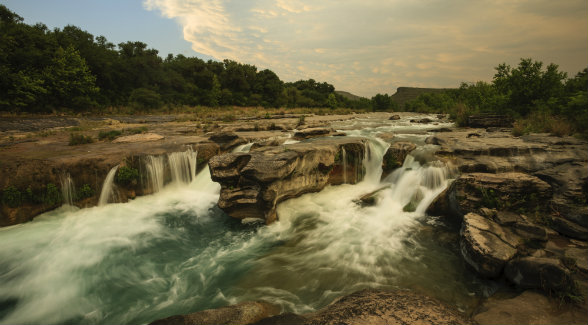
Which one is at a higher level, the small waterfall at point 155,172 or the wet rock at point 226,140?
the wet rock at point 226,140

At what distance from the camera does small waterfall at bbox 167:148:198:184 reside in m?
11.5

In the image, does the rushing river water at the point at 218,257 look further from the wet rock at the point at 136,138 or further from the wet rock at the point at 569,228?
the wet rock at the point at 136,138

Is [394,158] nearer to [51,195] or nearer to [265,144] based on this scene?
[265,144]

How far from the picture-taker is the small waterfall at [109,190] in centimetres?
975

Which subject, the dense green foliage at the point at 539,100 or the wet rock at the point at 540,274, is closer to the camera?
the wet rock at the point at 540,274

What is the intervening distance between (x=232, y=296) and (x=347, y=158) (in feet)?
26.6

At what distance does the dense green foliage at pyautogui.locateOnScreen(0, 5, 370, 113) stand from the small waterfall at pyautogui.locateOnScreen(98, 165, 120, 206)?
25624 mm

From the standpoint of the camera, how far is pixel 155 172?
11.0 m

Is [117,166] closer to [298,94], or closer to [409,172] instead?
[409,172]

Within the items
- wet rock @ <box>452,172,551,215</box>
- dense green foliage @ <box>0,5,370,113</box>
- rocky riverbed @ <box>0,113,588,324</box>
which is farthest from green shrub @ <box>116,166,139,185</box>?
dense green foliage @ <box>0,5,370,113</box>

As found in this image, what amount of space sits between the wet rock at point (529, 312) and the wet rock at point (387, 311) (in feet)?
1.53

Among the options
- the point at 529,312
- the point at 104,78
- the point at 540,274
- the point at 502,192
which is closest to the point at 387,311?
the point at 529,312

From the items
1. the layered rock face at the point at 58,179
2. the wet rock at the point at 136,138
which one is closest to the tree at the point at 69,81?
the wet rock at the point at 136,138

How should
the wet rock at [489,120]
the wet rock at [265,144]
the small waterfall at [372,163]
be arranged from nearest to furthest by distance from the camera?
the small waterfall at [372,163]
the wet rock at [265,144]
the wet rock at [489,120]
